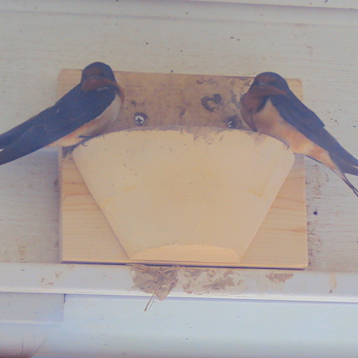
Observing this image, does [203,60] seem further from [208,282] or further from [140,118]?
[208,282]

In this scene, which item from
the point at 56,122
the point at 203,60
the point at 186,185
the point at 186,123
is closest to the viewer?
the point at 186,185

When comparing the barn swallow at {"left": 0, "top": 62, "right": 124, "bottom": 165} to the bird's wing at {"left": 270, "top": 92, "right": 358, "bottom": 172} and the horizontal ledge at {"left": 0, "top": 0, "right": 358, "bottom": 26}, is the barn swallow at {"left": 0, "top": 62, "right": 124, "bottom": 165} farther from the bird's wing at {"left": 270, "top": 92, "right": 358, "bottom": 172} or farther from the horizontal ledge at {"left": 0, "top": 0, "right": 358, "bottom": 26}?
the bird's wing at {"left": 270, "top": 92, "right": 358, "bottom": 172}

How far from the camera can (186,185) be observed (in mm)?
1135

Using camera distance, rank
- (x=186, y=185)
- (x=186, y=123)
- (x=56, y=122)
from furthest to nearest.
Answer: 1. (x=186, y=123)
2. (x=56, y=122)
3. (x=186, y=185)

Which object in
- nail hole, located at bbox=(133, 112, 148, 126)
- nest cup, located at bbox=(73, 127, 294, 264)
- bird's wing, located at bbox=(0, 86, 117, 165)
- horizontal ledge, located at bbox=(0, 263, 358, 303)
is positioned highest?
nail hole, located at bbox=(133, 112, 148, 126)

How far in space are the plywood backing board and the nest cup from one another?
0.37 feet

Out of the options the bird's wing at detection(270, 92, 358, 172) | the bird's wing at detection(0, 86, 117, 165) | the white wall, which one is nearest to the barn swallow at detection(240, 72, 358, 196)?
the bird's wing at detection(270, 92, 358, 172)

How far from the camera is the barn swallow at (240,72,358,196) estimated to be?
1.37 meters

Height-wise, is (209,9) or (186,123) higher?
(209,9)

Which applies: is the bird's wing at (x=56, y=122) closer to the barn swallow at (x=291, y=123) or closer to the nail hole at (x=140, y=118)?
the nail hole at (x=140, y=118)

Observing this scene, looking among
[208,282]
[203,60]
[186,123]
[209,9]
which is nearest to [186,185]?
[208,282]

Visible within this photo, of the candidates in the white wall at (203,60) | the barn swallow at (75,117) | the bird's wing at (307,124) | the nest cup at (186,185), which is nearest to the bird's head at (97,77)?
the barn swallow at (75,117)

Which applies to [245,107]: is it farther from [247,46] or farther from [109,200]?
[109,200]

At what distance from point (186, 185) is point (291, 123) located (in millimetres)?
387
